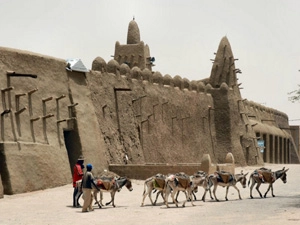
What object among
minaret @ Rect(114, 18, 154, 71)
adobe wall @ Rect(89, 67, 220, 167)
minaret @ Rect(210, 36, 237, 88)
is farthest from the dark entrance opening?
minaret @ Rect(114, 18, 154, 71)

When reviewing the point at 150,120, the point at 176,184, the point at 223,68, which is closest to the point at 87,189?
the point at 176,184

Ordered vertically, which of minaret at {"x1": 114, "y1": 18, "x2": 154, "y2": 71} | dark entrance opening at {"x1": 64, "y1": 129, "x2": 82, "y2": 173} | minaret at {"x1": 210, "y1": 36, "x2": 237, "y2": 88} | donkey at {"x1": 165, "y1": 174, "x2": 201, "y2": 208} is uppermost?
minaret at {"x1": 114, "y1": 18, "x2": 154, "y2": 71}

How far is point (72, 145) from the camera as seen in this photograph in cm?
2533

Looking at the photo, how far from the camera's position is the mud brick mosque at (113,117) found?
72.0 feet

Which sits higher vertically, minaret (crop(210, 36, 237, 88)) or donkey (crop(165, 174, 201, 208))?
minaret (crop(210, 36, 237, 88))

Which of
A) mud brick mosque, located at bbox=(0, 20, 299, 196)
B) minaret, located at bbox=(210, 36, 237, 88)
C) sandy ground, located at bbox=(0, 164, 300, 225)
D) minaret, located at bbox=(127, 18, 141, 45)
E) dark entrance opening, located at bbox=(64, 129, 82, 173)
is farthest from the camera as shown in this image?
minaret, located at bbox=(127, 18, 141, 45)

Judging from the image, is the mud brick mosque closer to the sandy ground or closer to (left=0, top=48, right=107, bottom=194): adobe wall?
(left=0, top=48, right=107, bottom=194): adobe wall

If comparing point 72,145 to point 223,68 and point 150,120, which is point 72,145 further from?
point 223,68

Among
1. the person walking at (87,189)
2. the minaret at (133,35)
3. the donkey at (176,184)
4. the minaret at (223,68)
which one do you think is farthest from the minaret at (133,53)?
the person walking at (87,189)

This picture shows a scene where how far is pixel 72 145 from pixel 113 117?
4409 millimetres

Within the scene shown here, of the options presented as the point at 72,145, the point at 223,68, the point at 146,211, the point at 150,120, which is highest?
the point at 223,68

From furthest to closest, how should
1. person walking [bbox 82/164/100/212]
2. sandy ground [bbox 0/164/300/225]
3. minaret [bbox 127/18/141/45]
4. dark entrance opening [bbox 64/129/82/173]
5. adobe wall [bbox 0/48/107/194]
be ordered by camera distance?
1. minaret [bbox 127/18/141/45]
2. dark entrance opening [bbox 64/129/82/173]
3. adobe wall [bbox 0/48/107/194]
4. person walking [bbox 82/164/100/212]
5. sandy ground [bbox 0/164/300/225]

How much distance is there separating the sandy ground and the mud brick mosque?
7.46ft

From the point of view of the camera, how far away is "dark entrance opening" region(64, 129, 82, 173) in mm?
25183
